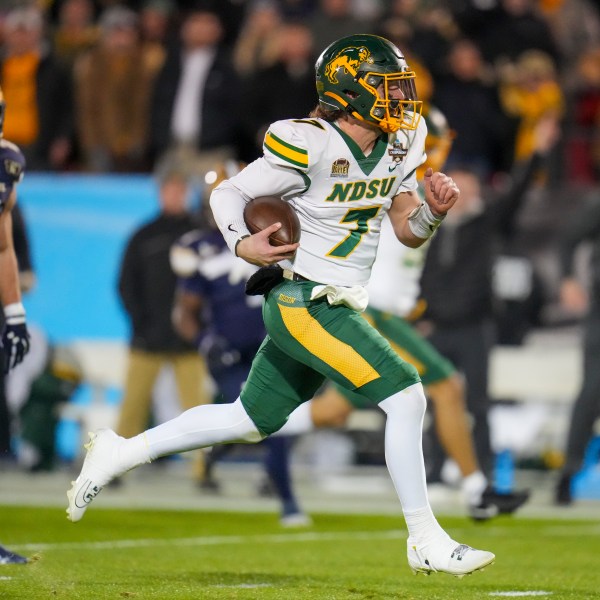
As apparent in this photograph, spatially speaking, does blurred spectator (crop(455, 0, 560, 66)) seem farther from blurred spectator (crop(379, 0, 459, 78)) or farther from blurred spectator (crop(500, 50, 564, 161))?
blurred spectator (crop(500, 50, 564, 161))

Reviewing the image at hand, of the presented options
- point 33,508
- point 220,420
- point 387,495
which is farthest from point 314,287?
point 387,495

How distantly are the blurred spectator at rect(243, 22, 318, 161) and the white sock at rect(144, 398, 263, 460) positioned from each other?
6.34m

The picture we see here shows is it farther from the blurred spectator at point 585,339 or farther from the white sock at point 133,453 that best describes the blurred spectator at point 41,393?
the white sock at point 133,453

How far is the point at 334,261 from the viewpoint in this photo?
5.25 m

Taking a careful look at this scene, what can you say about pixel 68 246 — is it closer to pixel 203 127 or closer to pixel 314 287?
pixel 203 127

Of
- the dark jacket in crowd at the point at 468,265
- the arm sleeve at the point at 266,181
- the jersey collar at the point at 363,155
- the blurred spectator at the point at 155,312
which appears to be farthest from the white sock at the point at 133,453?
the blurred spectator at the point at 155,312

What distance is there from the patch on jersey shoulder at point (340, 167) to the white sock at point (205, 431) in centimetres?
88

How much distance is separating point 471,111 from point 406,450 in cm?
676

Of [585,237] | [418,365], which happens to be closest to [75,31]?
[585,237]

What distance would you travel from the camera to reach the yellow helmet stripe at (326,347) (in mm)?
5043

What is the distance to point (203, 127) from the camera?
11836 millimetres

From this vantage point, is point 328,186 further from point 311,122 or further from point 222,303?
point 222,303

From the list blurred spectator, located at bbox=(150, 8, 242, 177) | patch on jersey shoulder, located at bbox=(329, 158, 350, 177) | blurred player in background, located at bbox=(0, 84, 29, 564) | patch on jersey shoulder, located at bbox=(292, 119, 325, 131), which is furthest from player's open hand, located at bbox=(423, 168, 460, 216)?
blurred spectator, located at bbox=(150, 8, 242, 177)

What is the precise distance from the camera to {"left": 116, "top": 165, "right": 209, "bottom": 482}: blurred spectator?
1037cm
